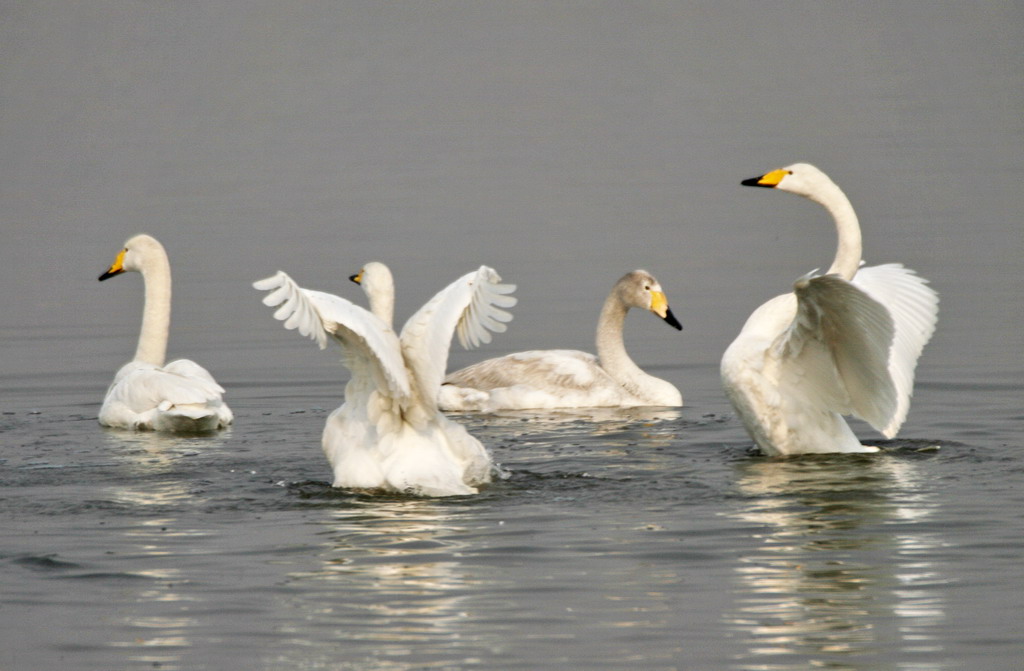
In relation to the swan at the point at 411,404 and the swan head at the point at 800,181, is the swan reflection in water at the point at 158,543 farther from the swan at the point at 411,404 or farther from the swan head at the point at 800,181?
the swan head at the point at 800,181

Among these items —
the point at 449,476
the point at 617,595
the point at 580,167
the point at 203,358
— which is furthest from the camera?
the point at 580,167

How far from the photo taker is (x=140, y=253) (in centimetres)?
1498

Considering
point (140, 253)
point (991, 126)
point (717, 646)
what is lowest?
point (717, 646)

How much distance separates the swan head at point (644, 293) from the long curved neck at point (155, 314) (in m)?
3.69

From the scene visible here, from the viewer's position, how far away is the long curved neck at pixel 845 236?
37.4 feet

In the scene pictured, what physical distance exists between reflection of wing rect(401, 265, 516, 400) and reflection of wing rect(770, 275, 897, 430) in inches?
64.1

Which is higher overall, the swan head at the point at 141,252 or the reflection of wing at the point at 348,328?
the swan head at the point at 141,252

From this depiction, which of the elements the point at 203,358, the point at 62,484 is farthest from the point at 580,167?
the point at 62,484

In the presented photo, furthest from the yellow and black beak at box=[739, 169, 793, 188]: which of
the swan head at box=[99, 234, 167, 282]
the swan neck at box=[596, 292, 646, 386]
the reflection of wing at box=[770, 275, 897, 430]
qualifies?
the swan head at box=[99, 234, 167, 282]

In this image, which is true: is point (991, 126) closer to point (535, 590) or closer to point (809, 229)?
point (809, 229)

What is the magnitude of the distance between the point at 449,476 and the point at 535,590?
75.5 inches

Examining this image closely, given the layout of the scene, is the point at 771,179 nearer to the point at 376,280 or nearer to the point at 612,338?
the point at 612,338

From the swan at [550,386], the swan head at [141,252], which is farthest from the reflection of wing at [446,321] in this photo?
the swan head at [141,252]

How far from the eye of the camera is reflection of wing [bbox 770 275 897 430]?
9828 mm
